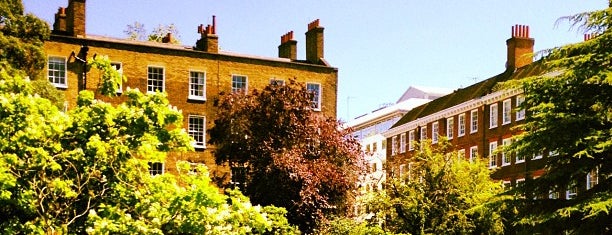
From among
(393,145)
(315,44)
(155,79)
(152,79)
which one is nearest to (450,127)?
(393,145)

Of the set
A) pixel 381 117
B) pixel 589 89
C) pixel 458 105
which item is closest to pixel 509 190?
pixel 589 89

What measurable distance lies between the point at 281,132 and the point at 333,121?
93.1 inches

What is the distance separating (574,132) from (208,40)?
79.1ft

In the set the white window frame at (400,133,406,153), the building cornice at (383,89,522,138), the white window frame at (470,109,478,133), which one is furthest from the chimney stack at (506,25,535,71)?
the white window frame at (400,133,406,153)

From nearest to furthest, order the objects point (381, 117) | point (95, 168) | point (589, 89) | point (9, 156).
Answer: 1. point (9, 156)
2. point (95, 168)
3. point (589, 89)
4. point (381, 117)

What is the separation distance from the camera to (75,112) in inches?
838

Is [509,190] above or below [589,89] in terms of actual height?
below

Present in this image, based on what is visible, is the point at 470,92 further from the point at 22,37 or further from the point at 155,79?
the point at 22,37

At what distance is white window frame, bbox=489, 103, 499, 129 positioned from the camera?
62625 mm

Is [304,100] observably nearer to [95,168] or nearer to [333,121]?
[333,121]

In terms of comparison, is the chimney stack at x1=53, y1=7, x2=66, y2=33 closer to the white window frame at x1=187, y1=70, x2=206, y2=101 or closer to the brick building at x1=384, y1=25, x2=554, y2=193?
the white window frame at x1=187, y1=70, x2=206, y2=101

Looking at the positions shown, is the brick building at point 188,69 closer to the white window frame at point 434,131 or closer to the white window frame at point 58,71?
the white window frame at point 58,71

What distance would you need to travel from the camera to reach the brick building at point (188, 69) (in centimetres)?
4394

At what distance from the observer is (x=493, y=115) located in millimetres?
63031
